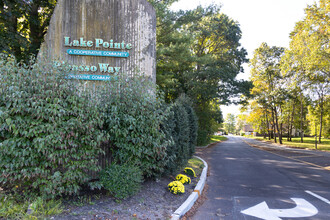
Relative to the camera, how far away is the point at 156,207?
467 cm

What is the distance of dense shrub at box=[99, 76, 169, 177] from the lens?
198 inches

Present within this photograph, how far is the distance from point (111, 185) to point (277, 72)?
32828 millimetres

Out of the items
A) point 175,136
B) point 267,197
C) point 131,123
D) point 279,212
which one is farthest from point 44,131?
point 267,197

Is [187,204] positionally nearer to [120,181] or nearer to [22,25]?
[120,181]

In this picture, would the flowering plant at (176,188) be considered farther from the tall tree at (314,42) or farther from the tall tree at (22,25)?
the tall tree at (314,42)

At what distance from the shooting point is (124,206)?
4.43 m

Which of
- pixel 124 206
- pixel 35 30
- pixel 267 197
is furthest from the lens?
pixel 35 30

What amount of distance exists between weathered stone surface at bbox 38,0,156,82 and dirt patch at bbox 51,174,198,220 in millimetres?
3638

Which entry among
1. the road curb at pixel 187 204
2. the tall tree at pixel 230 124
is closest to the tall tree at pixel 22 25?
the road curb at pixel 187 204

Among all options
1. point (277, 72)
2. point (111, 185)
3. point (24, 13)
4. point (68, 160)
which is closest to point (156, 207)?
point (111, 185)

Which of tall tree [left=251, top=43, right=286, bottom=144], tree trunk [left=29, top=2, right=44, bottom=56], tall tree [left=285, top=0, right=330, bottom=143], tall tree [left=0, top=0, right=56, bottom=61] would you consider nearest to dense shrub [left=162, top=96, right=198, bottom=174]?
tall tree [left=0, top=0, right=56, bottom=61]

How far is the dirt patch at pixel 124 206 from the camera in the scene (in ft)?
13.0

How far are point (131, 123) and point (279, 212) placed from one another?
3.81 metres

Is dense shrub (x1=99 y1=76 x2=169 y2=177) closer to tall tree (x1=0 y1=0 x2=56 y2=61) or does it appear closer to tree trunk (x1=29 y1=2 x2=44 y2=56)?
tall tree (x1=0 y1=0 x2=56 y2=61)
